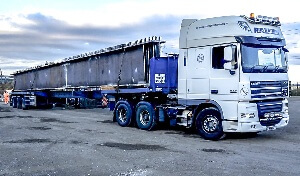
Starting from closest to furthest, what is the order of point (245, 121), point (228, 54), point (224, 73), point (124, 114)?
point (245, 121), point (228, 54), point (224, 73), point (124, 114)

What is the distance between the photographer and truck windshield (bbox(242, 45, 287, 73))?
33.7ft

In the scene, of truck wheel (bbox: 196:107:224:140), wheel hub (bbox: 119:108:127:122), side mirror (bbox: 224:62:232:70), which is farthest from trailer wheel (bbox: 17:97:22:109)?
side mirror (bbox: 224:62:232:70)

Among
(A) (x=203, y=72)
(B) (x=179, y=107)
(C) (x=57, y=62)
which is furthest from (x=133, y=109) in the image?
(C) (x=57, y=62)

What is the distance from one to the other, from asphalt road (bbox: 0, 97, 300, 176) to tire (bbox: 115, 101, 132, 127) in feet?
3.94

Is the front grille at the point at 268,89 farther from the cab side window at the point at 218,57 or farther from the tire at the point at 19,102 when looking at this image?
the tire at the point at 19,102

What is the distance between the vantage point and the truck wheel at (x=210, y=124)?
10.8 meters

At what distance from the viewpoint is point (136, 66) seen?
1390cm

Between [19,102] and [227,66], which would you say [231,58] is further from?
[19,102]

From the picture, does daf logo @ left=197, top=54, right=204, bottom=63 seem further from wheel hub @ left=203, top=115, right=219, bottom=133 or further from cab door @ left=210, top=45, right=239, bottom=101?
wheel hub @ left=203, top=115, right=219, bottom=133

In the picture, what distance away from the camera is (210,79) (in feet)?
35.9

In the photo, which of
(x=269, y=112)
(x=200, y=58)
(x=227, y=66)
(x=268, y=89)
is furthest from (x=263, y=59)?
(x=200, y=58)

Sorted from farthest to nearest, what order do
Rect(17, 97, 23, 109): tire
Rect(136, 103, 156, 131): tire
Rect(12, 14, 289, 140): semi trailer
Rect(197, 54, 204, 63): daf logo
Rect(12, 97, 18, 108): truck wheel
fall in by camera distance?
Rect(12, 97, 18, 108): truck wheel → Rect(17, 97, 23, 109): tire → Rect(136, 103, 156, 131): tire → Rect(197, 54, 204, 63): daf logo → Rect(12, 14, 289, 140): semi trailer

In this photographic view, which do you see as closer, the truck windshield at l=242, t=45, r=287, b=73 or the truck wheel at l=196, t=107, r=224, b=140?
the truck windshield at l=242, t=45, r=287, b=73

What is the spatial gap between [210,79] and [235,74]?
0.93 meters
